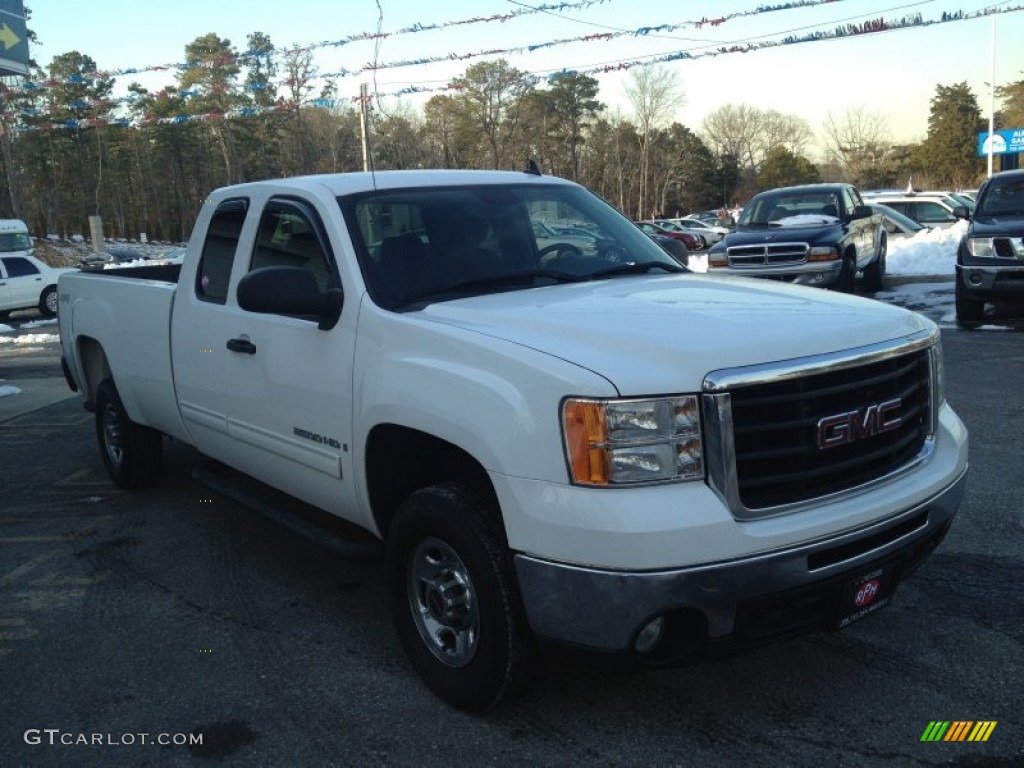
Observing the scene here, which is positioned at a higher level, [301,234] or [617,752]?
[301,234]

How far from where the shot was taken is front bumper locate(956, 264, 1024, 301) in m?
11.1

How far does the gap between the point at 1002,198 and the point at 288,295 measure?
456 inches

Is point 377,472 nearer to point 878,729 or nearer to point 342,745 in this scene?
point 342,745

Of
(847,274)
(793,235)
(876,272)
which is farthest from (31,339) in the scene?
(876,272)

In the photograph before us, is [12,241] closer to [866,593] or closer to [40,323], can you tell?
[40,323]

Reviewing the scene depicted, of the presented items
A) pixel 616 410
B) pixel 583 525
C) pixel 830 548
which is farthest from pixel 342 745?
pixel 830 548

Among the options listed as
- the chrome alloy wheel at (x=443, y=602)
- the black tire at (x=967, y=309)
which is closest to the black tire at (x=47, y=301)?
the black tire at (x=967, y=309)

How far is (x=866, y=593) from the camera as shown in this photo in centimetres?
294

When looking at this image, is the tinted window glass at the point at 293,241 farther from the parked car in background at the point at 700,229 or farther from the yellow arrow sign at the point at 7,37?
the parked car in background at the point at 700,229

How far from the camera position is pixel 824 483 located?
9.42 feet

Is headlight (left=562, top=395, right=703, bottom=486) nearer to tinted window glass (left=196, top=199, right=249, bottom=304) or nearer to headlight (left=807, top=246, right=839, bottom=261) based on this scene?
tinted window glass (left=196, top=199, right=249, bottom=304)

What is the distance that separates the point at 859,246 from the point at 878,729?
12642mm

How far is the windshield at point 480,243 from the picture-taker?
12.3 feet

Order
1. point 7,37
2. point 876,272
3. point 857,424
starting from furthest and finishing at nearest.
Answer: point 876,272
point 7,37
point 857,424
